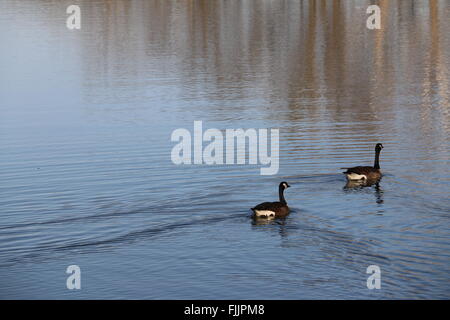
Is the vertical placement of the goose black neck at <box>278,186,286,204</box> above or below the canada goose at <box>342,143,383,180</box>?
below

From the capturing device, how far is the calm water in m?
21.1

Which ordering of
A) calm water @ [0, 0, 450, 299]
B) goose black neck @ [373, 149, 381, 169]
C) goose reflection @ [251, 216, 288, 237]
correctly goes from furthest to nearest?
1. goose black neck @ [373, 149, 381, 169]
2. goose reflection @ [251, 216, 288, 237]
3. calm water @ [0, 0, 450, 299]

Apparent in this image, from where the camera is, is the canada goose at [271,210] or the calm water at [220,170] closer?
the calm water at [220,170]

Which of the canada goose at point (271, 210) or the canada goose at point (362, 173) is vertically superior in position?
the canada goose at point (362, 173)

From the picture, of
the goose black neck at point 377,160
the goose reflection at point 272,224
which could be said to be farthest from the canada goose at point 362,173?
the goose reflection at point 272,224

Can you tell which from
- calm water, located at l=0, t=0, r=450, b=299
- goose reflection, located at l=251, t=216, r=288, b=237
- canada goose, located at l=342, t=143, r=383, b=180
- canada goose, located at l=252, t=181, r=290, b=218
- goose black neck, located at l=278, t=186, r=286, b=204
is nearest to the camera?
calm water, located at l=0, t=0, r=450, b=299

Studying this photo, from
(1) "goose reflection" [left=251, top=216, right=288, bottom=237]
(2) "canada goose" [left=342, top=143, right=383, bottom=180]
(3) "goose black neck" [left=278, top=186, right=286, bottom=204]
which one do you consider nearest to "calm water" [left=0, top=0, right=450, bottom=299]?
(1) "goose reflection" [left=251, top=216, right=288, bottom=237]

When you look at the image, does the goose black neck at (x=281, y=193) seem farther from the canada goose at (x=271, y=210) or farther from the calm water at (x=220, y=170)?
the calm water at (x=220, y=170)

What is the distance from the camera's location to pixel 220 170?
30.8 meters

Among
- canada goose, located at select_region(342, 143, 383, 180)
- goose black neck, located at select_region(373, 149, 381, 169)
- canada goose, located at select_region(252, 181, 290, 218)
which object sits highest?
goose black neck, located at select_region(373, 149, 381, 169)

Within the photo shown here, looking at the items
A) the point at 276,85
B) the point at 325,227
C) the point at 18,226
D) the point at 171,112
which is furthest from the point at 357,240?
the point at 276,85

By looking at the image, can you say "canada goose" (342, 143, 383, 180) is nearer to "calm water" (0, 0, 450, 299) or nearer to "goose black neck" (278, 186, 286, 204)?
"calm water" (0, 0, 450, 299)

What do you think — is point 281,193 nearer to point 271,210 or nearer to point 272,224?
point 271,210

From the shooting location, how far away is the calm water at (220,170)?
21078 millimetres
